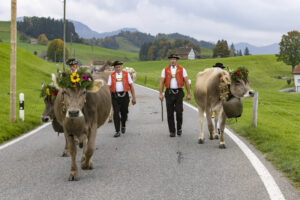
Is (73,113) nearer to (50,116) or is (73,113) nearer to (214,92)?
(50,116)

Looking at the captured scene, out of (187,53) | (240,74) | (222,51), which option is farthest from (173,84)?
(187,53)

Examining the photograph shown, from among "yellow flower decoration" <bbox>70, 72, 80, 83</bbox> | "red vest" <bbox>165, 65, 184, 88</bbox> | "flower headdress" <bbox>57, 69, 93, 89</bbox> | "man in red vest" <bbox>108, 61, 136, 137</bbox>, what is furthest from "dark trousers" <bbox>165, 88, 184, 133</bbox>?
"yellow flower decoration" <bbox>70, 72, 80, 83</bbox>

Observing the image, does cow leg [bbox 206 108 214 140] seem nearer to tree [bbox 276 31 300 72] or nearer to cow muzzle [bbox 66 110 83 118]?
cow muzzle [bbox 66 110 83 118]

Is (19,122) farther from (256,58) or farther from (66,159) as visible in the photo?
Result: (256,58)

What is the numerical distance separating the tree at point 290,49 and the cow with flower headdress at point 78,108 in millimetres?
95751

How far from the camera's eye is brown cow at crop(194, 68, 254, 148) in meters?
8.78

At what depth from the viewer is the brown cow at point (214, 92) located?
8.78 meters

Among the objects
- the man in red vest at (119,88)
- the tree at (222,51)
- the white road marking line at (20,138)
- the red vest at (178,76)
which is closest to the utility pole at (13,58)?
the white road marking line at (20,138)

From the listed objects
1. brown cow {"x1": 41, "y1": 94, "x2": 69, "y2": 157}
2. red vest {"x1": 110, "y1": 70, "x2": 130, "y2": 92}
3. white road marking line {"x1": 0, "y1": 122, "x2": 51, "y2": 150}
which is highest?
red vest {"x1": 110, "y1": 70, "x2": 130, "y2": 92}

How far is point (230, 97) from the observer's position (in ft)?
29.0

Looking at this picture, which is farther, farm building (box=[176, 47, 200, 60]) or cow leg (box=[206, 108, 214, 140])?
farm building (box=[176, 47, 200, 60])

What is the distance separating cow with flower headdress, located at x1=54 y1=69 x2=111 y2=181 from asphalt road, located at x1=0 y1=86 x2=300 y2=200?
1.62ft

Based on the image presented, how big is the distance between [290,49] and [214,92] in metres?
94.2

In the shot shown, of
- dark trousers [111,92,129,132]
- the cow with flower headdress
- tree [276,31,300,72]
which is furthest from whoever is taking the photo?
tree [276,31,300,72]
